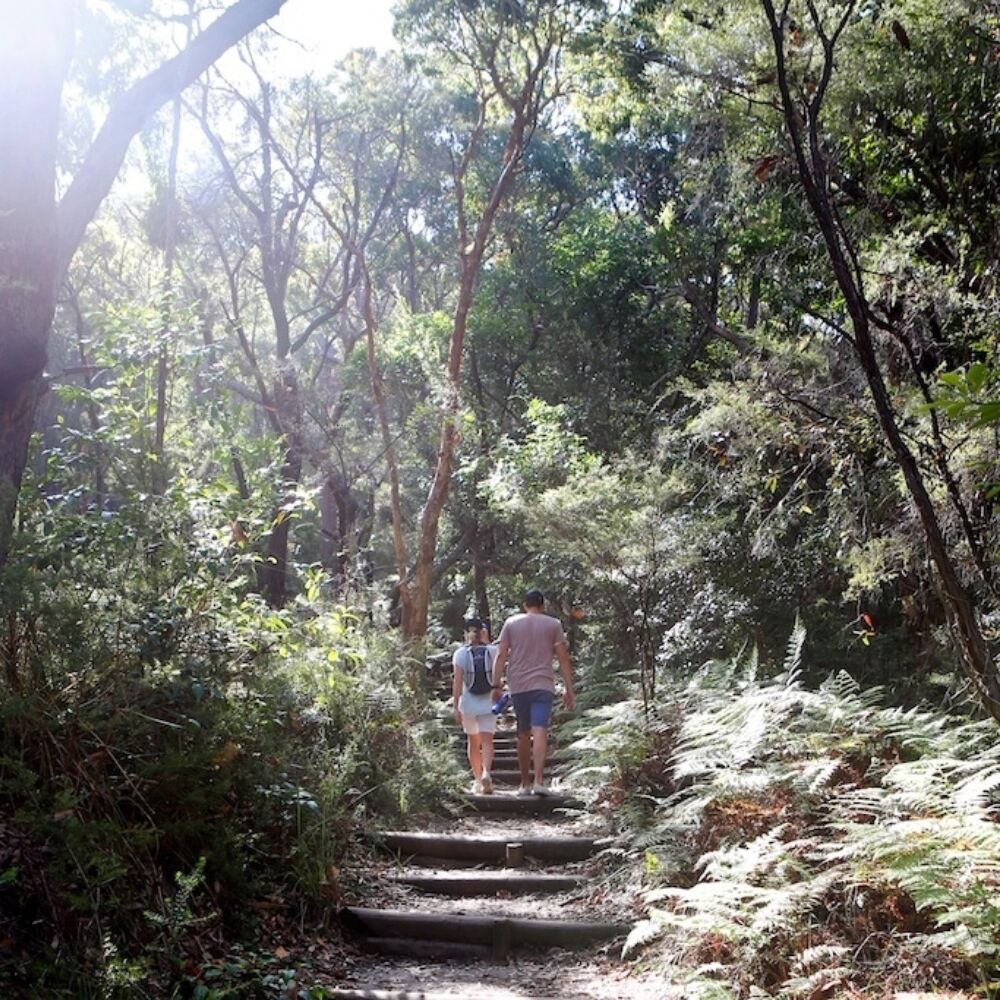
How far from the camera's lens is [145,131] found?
63.6 ft

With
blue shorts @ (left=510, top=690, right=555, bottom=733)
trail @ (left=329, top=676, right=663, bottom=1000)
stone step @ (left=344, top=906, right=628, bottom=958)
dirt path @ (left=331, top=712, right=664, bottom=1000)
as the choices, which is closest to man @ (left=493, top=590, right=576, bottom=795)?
blue shorts @ (left=510, top=690, right=555, bottom=733)

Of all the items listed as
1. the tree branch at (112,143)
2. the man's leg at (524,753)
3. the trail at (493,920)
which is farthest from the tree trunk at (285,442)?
the trail at (493,920)

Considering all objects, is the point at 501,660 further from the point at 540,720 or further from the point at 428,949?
the point at 428,949

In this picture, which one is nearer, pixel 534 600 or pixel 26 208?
pixel 26 208

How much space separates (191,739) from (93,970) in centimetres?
156

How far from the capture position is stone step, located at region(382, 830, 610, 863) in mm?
7535

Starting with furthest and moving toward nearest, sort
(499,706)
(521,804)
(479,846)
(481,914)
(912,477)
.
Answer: (499,706)
(521,804)
(479,846)
(481,914)
(912,477)

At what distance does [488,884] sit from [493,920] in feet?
3.36

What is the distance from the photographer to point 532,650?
9492 mm

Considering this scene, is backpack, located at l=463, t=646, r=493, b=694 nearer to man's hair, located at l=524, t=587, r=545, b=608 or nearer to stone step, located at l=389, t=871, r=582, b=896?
man's hair, located at l=524, t=587, r=545, b=608

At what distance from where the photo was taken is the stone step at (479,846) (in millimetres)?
7535

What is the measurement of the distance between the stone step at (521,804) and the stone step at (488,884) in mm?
2313

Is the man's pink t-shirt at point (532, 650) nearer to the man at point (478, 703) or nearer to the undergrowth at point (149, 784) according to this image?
the man at point (478, 703)

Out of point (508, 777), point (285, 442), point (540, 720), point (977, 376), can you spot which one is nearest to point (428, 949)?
point (540, 720)
